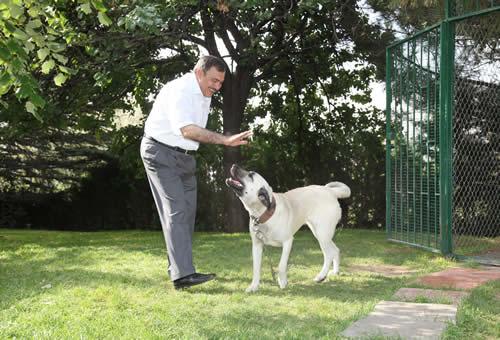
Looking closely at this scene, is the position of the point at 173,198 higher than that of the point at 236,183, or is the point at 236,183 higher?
the point at 236,183

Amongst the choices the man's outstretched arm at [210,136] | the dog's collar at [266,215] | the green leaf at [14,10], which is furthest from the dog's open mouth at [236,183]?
the green leaf at [14,10]

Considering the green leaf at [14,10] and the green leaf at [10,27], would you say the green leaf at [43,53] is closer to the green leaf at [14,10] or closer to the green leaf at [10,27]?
the green leaf at [10,27]

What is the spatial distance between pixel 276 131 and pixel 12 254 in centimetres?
732

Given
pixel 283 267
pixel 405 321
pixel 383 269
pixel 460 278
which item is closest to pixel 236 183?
pixel 283 267

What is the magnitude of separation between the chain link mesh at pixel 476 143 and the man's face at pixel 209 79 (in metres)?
4.91

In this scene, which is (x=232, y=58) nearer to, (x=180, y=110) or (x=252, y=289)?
(x=180, y=110)

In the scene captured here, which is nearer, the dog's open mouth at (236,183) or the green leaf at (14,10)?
the green leaf at (14,10)

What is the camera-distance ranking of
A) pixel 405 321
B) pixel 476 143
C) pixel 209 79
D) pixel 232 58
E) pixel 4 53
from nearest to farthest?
pixel 4 53 → pixel 405 321 → pixel 209 79 → pixel 476 143 → pixel 232 58

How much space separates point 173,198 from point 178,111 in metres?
0.78

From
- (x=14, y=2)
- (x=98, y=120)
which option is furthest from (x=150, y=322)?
(x=98, y=120)

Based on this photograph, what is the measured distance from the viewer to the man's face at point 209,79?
4.98m

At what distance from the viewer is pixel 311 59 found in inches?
483

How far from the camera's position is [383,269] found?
643cm

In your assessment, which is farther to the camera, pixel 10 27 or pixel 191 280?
pixel 191 280
